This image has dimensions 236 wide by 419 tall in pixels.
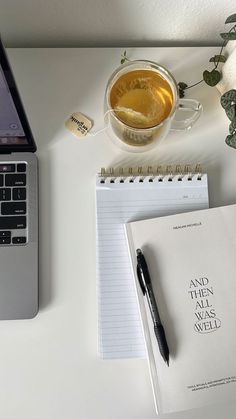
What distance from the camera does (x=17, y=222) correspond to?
60 cm

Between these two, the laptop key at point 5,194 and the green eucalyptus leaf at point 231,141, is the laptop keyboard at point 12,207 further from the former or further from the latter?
the green eucalyptus leaf at point 231,141

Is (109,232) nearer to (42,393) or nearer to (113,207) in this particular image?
(113,207)

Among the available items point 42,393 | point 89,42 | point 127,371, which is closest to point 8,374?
point 42,393

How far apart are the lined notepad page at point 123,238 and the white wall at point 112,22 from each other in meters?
0.23

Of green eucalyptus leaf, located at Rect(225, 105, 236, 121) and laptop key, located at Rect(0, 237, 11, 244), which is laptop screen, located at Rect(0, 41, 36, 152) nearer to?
laptop key, located at Rect(0, 237, 11, 244)

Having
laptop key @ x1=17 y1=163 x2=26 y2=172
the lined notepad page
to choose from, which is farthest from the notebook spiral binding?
laptop key @ x1=17 y1=163 x2=26 y2=172

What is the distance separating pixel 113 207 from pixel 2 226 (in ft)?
0.49

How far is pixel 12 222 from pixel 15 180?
6cm

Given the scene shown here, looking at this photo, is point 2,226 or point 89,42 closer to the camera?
point 2,226

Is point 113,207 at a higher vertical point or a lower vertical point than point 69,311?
higher

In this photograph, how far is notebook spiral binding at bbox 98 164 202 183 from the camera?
63 centimetres

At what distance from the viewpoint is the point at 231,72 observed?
24.5 inches

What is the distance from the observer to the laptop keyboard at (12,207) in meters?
0.60

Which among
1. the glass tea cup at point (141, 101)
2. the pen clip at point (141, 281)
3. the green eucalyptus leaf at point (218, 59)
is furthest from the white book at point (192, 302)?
the green eucalyptus leaf at point (218, 59)
